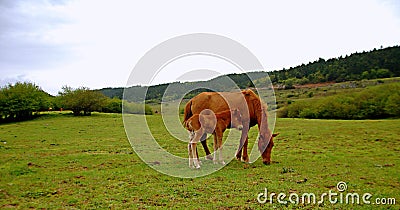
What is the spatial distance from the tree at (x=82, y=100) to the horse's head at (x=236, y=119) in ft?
129

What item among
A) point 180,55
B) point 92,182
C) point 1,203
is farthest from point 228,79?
point 1,203

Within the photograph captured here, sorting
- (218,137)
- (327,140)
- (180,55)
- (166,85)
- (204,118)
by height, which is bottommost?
(327,140)

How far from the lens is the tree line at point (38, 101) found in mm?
41438

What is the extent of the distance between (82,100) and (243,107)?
1553 inches

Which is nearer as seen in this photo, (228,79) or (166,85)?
(166,85)

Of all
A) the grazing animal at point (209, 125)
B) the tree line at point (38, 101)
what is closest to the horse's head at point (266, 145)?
the grazing animal at point (209, 125)

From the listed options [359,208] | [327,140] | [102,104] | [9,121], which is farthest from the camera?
[102,104]

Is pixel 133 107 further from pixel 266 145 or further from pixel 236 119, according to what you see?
pixel 266 145

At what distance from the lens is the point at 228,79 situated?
1217 cm

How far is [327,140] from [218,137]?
11.5 m

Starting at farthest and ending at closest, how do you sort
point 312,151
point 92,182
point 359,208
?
point 312,151
point 92,182
point 359,208

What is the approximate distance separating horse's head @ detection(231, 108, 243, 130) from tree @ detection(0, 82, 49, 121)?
39537 mm

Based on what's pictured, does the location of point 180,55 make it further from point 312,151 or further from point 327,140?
point 327,140

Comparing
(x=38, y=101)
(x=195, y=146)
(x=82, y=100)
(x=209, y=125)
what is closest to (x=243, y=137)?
(x=209, y=125)
